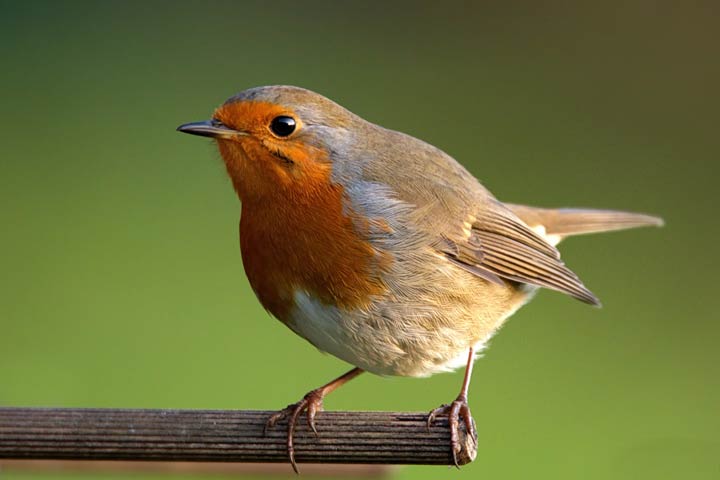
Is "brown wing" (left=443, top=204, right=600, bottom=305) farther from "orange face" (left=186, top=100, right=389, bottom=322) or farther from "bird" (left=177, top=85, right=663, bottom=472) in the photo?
"orange face" (left=186, top=100, right=389, bottom=322)

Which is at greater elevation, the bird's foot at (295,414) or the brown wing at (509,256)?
the brown wing at (509,256)

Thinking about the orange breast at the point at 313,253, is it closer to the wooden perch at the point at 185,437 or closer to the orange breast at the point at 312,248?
the orange breast at the point at 312,248

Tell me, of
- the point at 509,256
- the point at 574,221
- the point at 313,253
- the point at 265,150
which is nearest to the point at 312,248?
the point at 313,253

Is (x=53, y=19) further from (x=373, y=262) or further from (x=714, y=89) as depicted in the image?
(x=373, y=262)

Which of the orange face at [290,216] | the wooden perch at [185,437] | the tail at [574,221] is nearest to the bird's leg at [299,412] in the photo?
the wooden perch at [185,437]

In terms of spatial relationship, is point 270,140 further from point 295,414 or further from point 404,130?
point 404,130

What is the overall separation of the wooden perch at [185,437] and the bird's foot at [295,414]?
9 centimetres

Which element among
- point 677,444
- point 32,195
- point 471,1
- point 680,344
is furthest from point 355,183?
point 471,1

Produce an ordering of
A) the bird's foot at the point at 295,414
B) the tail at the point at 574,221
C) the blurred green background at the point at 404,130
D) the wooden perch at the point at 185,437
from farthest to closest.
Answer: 1. the blurred green background at the point at 404,130
2. the tail at the point at 574,221
3. the bird's foot at the point at 295,414
4. the wooden perch at the point at 185,437

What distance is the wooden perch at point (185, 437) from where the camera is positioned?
3.30 m

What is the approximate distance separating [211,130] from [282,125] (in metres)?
0.23

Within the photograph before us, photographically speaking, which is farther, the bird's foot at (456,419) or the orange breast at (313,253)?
the orange breast at (313,253)

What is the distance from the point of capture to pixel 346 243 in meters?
3.80

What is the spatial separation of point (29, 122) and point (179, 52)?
160 centimetres
